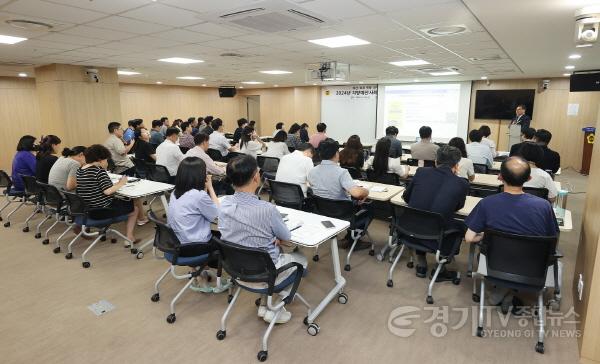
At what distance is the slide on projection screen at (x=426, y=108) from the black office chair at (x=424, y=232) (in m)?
9.04

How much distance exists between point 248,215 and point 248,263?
0.33m

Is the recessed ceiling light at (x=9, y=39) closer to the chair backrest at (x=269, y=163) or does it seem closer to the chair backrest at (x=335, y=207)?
the chair backrest at (x=269, y=163)

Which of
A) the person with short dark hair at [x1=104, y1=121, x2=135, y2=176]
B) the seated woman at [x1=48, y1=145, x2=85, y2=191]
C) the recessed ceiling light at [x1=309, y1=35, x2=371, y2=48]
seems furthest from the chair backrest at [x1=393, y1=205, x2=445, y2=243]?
the person with short dark hair at [x1=104, y1=121, x2=135, y2=176]

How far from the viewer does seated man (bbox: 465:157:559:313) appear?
250cm

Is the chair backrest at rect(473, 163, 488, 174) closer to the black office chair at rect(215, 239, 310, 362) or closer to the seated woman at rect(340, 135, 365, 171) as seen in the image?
the seated woman at rect(340, 135, 365, 171)

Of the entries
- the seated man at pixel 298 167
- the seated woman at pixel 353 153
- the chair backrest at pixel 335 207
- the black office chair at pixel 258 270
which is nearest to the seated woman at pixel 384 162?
the seated woman at pixel 353 153

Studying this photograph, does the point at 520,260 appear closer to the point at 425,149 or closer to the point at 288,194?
the point at 288,194

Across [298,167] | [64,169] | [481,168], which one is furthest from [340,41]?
[64,169]

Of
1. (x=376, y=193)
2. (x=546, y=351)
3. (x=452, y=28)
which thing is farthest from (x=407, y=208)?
(x=452, y=28)

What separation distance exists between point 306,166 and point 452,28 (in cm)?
236

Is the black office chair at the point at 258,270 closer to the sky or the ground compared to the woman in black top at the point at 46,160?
closer to the ground

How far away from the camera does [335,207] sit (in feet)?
12.3

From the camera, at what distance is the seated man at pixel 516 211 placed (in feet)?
8.19

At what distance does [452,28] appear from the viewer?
4051mm
